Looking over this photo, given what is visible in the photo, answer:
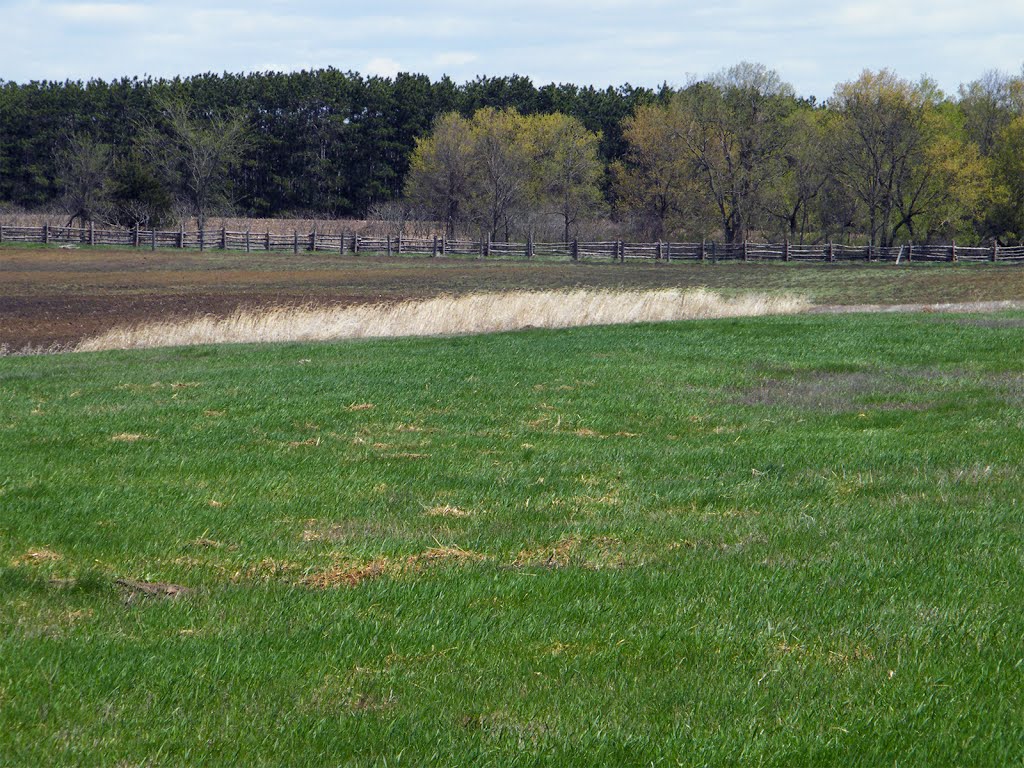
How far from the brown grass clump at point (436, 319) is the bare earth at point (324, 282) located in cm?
291

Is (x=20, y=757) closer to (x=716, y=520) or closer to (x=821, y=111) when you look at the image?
(x=716, y=520)

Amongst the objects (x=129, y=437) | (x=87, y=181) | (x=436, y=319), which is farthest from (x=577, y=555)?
(x=87, y=181)

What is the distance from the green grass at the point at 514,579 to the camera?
4.38 metres

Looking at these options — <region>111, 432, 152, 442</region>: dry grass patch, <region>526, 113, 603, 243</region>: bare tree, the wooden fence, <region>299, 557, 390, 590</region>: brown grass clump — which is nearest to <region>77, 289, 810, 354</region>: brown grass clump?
<region>111, 432, 152, 442</region>: dry grass patch

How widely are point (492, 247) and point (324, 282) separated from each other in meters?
30.4

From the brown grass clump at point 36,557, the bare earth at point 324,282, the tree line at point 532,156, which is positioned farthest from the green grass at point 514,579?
the tree line at point 532,156

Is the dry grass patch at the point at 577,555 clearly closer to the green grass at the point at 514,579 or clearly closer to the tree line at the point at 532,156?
the green grass at the point at 514,579

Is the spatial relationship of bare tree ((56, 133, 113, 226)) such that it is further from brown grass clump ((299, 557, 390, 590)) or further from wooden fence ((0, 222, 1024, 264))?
brown grass clump ((299, 557, 390, 590))

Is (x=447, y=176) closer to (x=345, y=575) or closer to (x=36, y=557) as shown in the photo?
(x=36, y=557)

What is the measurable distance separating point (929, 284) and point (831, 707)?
51585mm

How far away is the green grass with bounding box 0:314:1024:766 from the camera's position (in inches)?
173

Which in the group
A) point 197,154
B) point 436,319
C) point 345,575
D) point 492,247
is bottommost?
point 345,575

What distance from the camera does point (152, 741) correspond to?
420cm

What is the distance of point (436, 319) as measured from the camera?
27.6m
